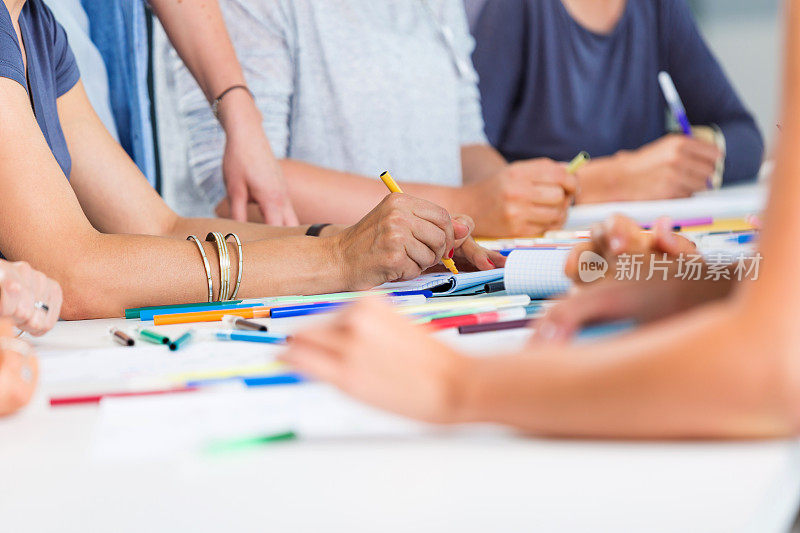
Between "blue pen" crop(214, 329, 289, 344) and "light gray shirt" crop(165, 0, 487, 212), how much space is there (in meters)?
0.84

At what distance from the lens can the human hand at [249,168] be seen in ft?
3.69

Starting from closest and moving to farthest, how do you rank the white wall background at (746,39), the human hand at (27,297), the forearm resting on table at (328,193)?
the human hand at (27,297)
the forearm resting on table at (328,193)
the white wall background at (746,39)

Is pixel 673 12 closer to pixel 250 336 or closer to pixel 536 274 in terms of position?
pixel 536 274

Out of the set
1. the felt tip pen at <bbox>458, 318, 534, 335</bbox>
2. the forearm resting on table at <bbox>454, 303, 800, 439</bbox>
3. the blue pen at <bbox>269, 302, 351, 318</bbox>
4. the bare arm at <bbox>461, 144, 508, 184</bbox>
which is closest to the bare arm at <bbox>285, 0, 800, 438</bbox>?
the forearm resting on table at <bbox>454, 303, 800, 439</bbox>

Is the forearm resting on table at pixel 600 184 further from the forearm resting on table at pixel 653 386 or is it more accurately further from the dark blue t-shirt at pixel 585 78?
the forearm resting on table at pixel 653 386

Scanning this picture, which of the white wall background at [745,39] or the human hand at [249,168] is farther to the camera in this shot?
the white wall background at [745,39]

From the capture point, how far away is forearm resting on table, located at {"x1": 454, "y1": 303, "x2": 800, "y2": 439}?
253 mm

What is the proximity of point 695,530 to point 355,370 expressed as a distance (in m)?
0.12

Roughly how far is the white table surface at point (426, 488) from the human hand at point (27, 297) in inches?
8.1

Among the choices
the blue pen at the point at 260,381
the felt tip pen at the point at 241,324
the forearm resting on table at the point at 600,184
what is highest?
the blue pen at the point at 260,381

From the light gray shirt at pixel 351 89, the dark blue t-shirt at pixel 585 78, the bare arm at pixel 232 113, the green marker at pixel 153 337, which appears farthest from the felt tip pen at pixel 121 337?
the dark blue t-shirt at pixel 585 78

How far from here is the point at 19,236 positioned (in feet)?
2.11

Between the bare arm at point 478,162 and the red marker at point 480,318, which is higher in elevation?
the red marker at point 480,318

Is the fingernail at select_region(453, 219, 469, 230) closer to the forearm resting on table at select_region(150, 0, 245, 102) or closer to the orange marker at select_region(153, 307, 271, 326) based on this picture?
the orange marker at select_region(153, 307, 271, 326)
